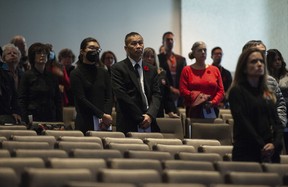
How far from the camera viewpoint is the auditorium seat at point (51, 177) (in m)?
4.81

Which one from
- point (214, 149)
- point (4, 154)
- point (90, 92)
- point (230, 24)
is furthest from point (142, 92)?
point (230, 24)

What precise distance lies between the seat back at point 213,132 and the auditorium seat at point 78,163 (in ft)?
9.76

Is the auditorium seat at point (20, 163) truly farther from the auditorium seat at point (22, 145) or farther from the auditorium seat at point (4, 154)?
the auditorium seat at point (22, 145)

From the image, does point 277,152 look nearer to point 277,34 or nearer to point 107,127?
point 107,127

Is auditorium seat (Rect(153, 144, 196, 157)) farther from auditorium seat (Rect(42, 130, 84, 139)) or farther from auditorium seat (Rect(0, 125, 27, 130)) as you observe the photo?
auditorium seat (Rect(0, 125, 27, 130))

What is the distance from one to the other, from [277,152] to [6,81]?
3.36 meters

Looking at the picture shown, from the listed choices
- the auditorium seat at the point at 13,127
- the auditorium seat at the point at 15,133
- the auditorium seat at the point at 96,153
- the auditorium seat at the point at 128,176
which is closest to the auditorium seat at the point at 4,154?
the auditorium seat at the point at 96,153

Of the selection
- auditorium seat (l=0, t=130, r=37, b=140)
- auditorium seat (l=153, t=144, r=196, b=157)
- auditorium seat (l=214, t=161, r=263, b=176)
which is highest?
auditorium seat (l=0, t=130, r=37, b=140)

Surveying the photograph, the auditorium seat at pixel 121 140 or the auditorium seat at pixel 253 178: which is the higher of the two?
the auditorium seat at pixel 121 140

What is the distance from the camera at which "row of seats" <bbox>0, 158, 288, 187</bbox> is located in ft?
16.1

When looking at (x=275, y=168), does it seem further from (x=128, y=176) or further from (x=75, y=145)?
(x=75, y=145)

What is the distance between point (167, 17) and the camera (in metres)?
14.0

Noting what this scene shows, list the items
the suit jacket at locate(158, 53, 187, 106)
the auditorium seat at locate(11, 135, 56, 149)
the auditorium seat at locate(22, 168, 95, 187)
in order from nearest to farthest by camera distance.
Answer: the auditorium seat at locate(22, 168, 95, 187) < the auditorium seat at locate(11, 135, 56, 149) < the suit jacket at locate(158, 53, 187, 106)

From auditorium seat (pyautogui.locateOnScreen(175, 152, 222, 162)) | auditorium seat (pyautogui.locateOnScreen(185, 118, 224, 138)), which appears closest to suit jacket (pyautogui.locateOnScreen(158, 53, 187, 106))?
auditorium seat (pyautogui.locateOnScreen(185, 118, 224, 138))
